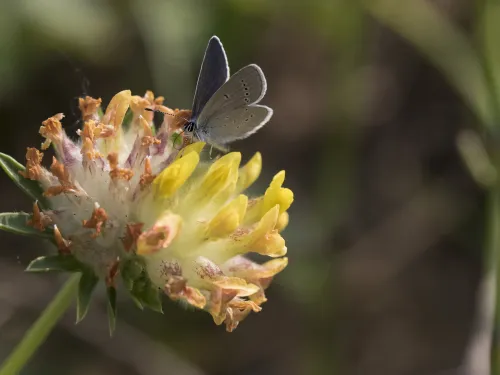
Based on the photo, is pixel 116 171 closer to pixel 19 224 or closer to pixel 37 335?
pixel 19 224

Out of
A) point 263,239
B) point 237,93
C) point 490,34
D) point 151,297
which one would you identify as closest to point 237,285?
point 263,239

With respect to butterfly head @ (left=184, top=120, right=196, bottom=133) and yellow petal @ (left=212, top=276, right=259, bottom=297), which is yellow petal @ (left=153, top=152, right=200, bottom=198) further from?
yellow petal @ (left=212, top=276, right=259, bottom=297)

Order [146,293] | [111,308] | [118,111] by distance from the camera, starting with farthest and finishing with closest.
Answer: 1. [118,111]
2. [146,293]
3. [111,308]

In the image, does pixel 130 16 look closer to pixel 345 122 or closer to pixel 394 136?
pixel 345 122

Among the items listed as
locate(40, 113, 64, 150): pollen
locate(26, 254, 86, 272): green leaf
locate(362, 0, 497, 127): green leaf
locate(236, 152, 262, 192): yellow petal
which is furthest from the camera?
locate(362, 0, 497, 127): green leaf

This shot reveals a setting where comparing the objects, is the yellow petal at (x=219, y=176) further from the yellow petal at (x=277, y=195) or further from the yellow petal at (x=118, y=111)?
the yellow petal at (x=118, y=111)

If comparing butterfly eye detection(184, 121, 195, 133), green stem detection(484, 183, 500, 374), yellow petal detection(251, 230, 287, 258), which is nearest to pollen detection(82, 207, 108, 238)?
butterfly eye detection(184, 121, 195, 133)

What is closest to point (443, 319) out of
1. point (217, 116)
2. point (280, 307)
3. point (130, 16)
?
point (280, 307)
